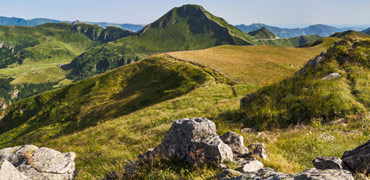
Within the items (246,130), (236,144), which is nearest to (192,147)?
(236,144)

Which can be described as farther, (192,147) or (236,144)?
(236,144)

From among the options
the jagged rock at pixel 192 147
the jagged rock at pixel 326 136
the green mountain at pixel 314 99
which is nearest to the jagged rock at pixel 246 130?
the green mountain at pixel 314 99

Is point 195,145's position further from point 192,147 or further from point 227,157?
point 227,157

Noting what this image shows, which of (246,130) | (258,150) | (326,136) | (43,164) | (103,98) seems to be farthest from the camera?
(103,98)

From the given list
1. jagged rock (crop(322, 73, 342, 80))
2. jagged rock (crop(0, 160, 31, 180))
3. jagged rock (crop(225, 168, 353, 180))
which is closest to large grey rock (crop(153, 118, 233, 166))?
jagged rock (crop(225, 168, 353, 180))

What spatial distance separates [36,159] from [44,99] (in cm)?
7927

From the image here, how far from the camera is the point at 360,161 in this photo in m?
5.30

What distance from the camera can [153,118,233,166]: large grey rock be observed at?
6621 millimetres

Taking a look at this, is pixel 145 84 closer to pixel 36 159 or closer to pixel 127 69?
pixel 127 69

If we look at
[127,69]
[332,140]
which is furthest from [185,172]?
[127,69]

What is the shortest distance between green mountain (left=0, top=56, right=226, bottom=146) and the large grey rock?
30.3 m

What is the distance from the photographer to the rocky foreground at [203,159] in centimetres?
494

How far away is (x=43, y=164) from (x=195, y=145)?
24.7ft

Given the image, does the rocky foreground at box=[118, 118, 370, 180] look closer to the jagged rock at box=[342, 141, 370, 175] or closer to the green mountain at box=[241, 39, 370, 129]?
the jagged rock at box=[342, 141, 370, 175]
